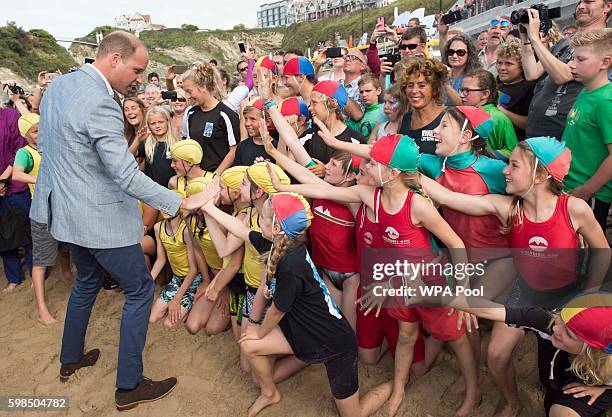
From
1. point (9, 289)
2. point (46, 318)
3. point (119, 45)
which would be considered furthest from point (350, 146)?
point (9, 289)

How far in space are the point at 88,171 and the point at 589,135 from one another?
10.7ft

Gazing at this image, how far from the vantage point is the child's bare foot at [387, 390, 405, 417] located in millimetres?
2854

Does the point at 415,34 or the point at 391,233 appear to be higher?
the point at 415,34

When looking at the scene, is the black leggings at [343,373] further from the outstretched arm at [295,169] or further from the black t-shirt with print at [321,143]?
the black t-shirt with print at [321,143]

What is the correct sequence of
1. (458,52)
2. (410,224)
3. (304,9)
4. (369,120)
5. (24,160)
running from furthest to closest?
(304,9) → (24,160) → (369,120) → (458,52) → (410,224)

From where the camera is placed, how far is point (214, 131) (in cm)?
468

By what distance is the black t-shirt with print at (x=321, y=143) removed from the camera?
146 inches

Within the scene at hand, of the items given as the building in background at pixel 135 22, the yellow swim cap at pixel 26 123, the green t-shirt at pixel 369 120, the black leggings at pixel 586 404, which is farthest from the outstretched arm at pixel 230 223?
the building in background at pixel 135 22

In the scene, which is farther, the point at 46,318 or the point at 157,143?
the point at 157,143

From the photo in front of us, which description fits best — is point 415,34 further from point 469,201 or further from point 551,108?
Answer: point 469,201

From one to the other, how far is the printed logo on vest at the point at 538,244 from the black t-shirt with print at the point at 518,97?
1.83 metres

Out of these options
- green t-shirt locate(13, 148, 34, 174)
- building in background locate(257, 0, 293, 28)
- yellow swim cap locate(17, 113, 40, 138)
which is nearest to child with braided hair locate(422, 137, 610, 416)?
green t-shirt locate(13, 148, 34, 174)

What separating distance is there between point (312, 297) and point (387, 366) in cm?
112

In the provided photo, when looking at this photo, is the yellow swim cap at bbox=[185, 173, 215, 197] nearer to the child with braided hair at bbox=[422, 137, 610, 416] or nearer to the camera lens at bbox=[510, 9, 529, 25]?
the child with braided hair at bbox=[422, 137, 610, 416]
